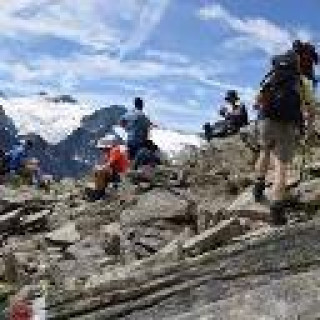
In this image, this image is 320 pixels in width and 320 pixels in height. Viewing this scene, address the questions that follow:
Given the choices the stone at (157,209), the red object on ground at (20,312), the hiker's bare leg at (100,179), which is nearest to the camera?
the red object on ground at (20,312)

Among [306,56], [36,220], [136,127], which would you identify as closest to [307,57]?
[306,56]

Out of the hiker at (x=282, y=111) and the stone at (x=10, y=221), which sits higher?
the hiker at (x=282, y=111)

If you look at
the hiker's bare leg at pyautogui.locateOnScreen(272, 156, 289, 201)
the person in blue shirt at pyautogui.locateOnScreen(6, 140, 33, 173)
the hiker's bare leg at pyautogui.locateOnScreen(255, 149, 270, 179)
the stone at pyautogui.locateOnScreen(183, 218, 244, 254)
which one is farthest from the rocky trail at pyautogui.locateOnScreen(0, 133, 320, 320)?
the person in blue shirt at pyautogui.locateOnScreen(6, 140, 33, 173)

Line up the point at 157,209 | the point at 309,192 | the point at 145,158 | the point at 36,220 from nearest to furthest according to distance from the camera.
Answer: the point at 309,192, the point at 157,209, the point at 36,220, the point at 145,158

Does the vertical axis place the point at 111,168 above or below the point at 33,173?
above

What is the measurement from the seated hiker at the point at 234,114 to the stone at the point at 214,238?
18601 mm

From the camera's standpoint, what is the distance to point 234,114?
35.1 metres

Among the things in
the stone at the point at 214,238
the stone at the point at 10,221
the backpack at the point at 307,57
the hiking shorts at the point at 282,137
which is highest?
the backpack at the point at 307,57

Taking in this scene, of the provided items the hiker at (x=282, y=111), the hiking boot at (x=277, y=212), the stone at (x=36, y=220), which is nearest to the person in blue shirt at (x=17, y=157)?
the stone at (x=36, y=220)

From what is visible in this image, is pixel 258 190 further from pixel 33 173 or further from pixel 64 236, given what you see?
pixel 33 173

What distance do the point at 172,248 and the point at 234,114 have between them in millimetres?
19102

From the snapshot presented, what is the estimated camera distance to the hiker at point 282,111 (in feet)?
58.6

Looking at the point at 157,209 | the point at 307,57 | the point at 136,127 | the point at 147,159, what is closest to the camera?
A: the point at 307,57

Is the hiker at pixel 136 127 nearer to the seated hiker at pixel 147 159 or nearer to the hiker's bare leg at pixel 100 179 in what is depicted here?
the seated hiker at pixel 147 159
